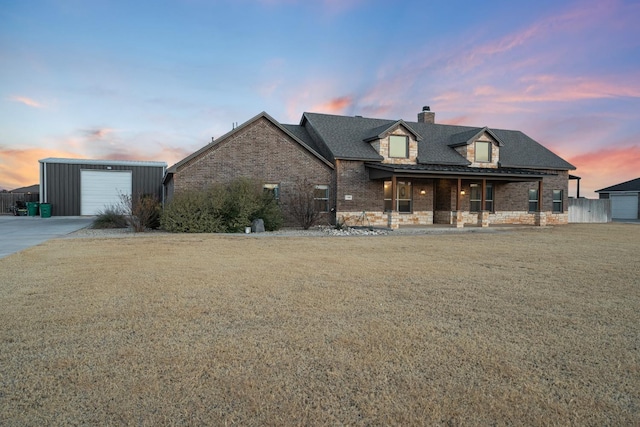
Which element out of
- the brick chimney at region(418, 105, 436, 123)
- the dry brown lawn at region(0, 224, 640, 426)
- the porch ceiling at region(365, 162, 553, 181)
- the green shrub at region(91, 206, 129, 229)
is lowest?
the dry brown lawn at region(0, 224, 640, 426)

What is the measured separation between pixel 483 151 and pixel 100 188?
27783 millimetres

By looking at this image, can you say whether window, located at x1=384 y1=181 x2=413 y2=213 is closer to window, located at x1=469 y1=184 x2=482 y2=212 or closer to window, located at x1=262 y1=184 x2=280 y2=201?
window, located at x1=469 y1=184 x2=482 y2=212

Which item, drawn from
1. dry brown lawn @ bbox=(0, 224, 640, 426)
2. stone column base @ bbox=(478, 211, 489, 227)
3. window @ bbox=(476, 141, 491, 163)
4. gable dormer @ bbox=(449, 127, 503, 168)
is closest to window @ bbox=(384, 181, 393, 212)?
stone column base @ bbox=(478, 211, 489, 227)

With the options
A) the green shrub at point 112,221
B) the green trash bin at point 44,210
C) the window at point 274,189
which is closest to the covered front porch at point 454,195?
the window at point 274,189

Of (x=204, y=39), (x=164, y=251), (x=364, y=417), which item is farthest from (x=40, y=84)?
(x=364, y=417)

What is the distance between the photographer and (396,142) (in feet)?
76.9

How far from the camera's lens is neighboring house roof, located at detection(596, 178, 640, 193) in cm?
3716

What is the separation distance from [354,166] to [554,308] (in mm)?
17013

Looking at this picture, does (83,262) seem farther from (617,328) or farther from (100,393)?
(617,328)

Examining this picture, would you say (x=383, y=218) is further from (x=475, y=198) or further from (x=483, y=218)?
(x=475, y=198)

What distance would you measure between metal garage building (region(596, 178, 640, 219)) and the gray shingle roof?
49.9ft

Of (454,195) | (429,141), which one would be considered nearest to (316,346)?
(454,195)

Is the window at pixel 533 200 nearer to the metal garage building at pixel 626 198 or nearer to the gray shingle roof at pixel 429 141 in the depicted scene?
the gray shingle roof at pixel 429 141

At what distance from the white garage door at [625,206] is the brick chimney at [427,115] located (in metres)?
22.9
